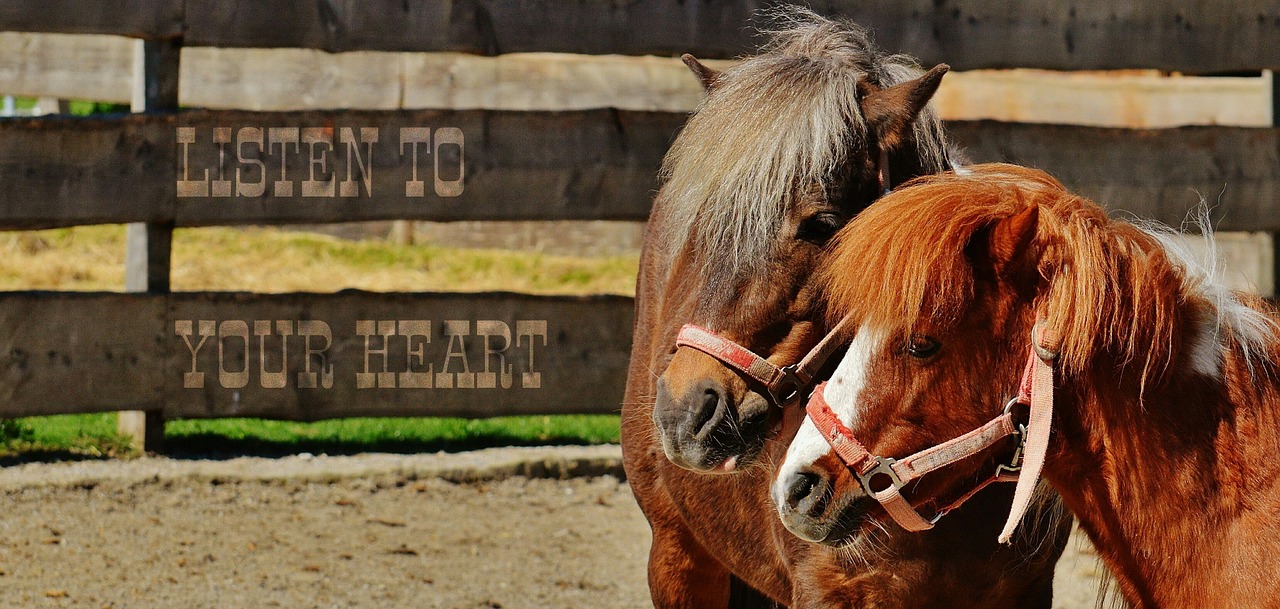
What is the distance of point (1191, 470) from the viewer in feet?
5.57

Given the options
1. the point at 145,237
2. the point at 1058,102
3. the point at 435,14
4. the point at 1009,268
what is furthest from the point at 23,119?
the point at 1058,102

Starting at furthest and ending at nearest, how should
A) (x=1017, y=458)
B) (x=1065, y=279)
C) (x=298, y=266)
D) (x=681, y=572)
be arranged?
(x=298, y=266) < (x=681, y=572) < (x=1017, y=458) < (x=1065, y=279)

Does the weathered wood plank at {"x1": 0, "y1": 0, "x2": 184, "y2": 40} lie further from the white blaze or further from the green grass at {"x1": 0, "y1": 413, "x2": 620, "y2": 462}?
the white blaze

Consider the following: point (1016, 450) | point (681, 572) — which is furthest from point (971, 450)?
point (681, 572)

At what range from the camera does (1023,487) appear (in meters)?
1.71

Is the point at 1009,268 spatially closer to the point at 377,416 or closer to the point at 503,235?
the point at 377,416

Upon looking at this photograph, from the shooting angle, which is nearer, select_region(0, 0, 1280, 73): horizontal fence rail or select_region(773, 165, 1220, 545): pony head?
select_region(773, 165, 1220, 545): pony head

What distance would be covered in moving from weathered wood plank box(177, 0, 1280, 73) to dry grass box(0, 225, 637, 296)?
2093mm

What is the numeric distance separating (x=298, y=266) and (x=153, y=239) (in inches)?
96.8

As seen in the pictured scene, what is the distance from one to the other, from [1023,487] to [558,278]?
5.32 m

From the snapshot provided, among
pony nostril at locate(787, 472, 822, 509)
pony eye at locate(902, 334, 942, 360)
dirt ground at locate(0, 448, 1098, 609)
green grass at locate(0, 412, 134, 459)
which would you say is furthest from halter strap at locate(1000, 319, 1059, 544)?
green grass at locate(0, 412, 134, 459)

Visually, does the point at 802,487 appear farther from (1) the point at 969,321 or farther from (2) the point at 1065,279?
(2) the point at 1065,279

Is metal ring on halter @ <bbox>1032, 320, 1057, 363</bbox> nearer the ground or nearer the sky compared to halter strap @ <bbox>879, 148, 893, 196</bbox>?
nearer the ground

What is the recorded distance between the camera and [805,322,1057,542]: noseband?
1680 mm
